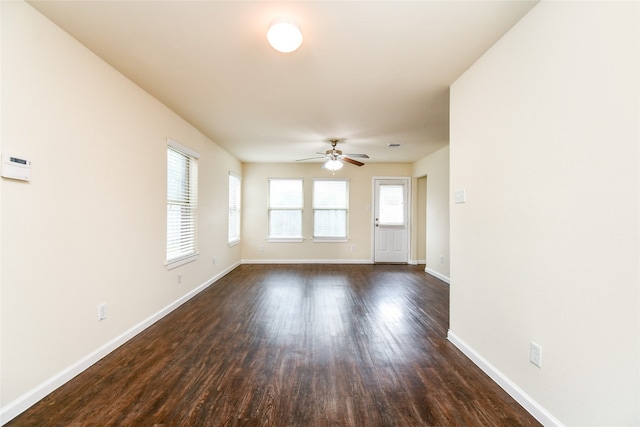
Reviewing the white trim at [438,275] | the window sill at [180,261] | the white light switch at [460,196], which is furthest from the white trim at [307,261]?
the white light switch at [460,196]

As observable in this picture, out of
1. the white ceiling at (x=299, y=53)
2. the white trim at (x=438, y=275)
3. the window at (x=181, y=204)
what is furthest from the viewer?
the white trim at (x=438, y=275)

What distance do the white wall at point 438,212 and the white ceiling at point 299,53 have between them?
1693 mm

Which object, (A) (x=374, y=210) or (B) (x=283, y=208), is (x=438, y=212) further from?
(B) (x=283, y=208)

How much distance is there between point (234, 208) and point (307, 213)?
174cm

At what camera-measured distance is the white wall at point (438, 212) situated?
4.91m

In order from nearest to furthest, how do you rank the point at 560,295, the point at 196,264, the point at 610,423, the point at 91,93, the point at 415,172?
1. the point at 610,423
2. the point at 560,295
3. the point at 91,93
4. the point at 196,264
5. the point at 415,172

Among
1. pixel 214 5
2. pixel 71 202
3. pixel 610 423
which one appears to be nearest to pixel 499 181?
pixel 610 423

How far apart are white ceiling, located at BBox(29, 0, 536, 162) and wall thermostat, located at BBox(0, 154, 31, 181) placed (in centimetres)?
98

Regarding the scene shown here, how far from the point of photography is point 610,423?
120 centimetres

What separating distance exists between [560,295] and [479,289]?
69 cm

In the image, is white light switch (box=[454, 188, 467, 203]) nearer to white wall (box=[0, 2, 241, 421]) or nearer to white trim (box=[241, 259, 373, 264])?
white wall (box=[0, 2, 241, 421])

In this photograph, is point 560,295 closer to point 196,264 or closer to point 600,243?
point 600,243

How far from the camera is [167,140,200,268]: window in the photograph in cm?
329

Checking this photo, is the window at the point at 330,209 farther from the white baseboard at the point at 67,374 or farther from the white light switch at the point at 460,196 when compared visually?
the white light switch at the point at 460,196
